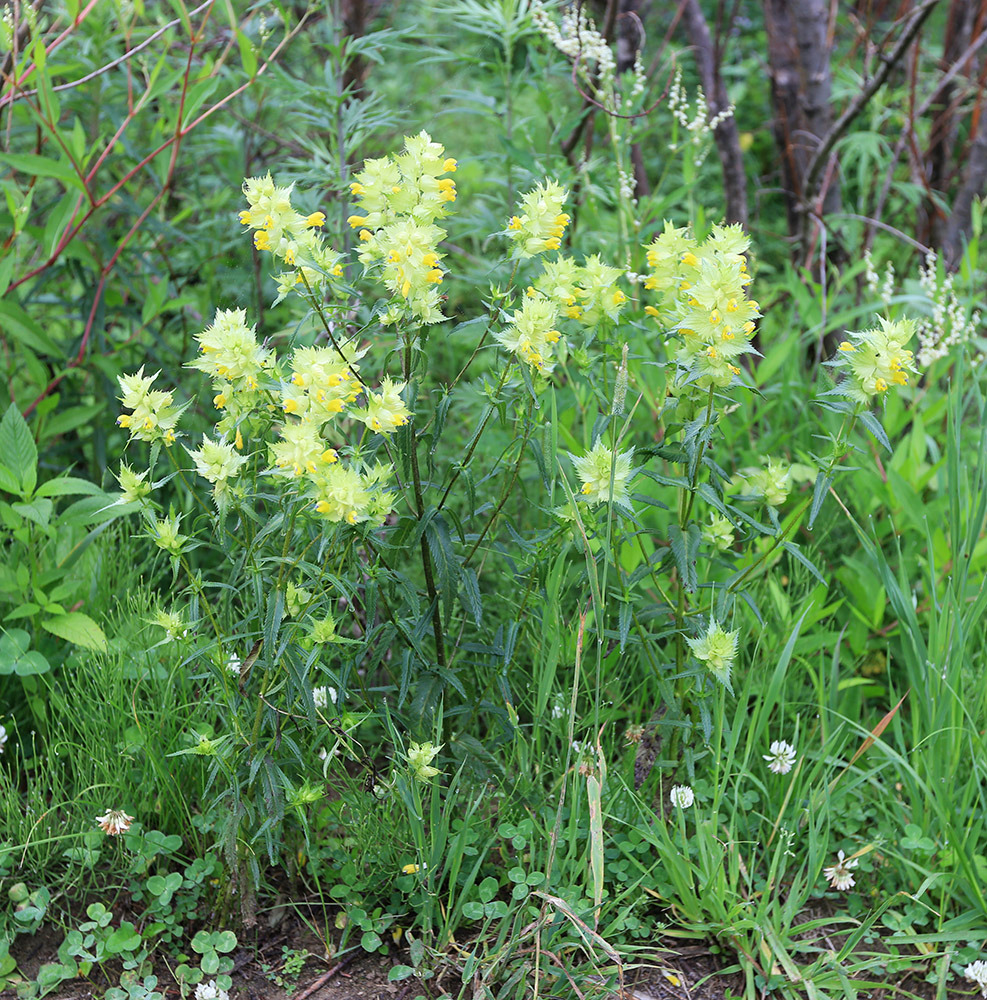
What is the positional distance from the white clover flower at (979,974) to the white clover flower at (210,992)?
3.90ft

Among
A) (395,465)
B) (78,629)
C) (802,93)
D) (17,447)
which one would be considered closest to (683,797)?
(395,465)

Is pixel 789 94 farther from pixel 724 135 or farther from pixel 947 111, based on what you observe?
pixel 947 111

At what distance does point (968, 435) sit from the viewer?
2432 millimetres

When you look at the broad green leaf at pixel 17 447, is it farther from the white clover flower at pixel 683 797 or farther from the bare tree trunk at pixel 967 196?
the bare tree trunk at pixel 967 196

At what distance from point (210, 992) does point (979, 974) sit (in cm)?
122

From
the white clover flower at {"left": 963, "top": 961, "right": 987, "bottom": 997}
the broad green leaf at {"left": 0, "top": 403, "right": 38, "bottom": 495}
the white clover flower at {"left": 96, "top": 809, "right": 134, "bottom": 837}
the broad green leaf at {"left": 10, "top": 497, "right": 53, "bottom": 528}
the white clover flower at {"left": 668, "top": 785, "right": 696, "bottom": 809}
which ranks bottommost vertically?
the white clover flower at {"left": 963, "top": 961, "right": 987, "bottom": 997}

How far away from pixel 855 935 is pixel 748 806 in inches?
11.9

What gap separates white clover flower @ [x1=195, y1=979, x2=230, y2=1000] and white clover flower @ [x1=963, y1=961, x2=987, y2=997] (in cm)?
119

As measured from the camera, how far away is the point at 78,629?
1848 millimetres

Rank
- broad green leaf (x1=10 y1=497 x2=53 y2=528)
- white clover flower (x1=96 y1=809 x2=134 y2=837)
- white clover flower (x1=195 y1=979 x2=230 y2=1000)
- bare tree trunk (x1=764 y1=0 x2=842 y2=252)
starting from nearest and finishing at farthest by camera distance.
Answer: white clover flower (x1=195 y1=979 x2=230 y2=1000) → white clover flower (x1=96 y1=809 x2=134 y2=837) → broad green leaf (x1=10 y1=497 x2=53 y2=528) → bare tree trunk (x1=764 y1=0 x2=842 y2=252)

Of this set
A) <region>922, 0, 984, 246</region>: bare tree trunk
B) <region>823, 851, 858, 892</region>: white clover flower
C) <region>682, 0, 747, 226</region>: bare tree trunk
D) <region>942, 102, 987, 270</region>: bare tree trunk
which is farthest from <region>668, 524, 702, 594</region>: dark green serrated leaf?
<region>922, 0, 984, 246</region>: bare tree trunk

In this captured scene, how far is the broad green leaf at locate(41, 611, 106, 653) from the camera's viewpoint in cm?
182

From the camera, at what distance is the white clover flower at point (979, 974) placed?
1.58 metres

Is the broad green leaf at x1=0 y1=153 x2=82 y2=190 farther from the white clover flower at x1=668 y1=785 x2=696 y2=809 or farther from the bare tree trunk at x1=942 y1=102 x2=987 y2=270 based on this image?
the bare tree trunk at x1=942 y1=102 x2=987 y2=270
